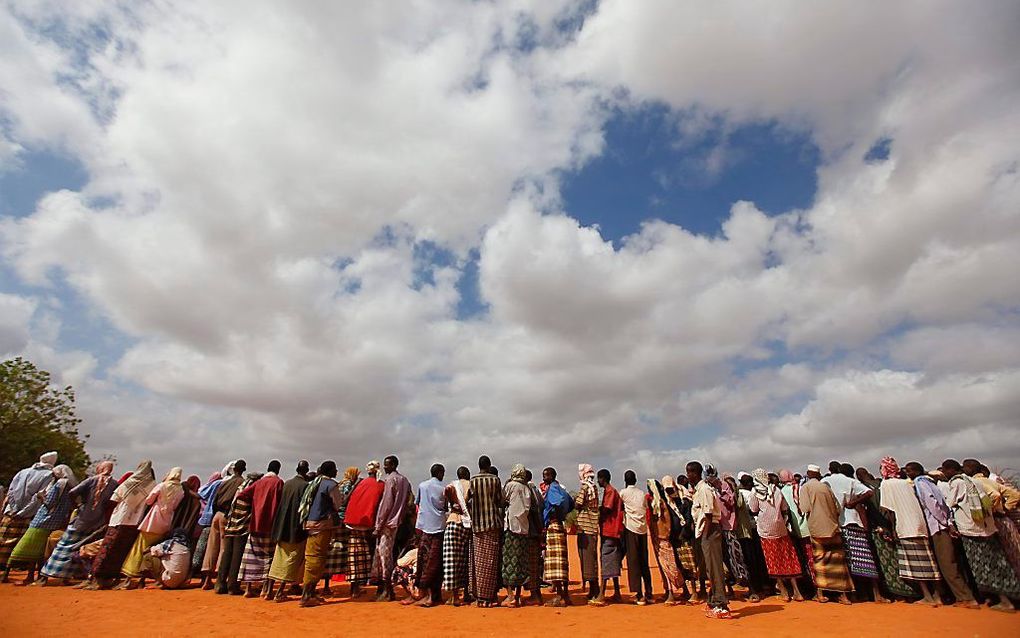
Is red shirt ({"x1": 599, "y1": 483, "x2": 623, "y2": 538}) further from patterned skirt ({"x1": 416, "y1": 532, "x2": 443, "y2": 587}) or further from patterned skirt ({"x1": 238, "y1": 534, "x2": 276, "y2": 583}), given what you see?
patterned skirt ({"x1": 238, "y1": 534, "x2": 276, "y2": 583})

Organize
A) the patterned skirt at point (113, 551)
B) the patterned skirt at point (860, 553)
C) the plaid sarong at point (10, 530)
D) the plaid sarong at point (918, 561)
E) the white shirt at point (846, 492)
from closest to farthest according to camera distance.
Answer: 1. the plaid sarong at point (918, 561)
2. the patterned skirt at point (860, 553)
3. the white shirt at point (846, 492)
4. the patterned skirt at point (113, 551)
5. the plaid sarong at point (10, 530)

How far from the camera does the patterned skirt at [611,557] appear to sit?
9.75 m

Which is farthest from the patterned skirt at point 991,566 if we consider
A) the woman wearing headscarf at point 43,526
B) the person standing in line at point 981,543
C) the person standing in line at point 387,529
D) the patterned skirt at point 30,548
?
the patterned skirt at point 30,548

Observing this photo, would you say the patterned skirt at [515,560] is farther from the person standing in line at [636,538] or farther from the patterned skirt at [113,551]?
the patterned skirt at [113,551]

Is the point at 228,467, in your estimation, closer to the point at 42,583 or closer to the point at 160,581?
the point at 160,581

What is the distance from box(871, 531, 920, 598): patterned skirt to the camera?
9.08m

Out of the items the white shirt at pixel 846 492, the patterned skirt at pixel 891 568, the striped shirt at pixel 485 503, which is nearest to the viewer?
the patterned skirt at pixel 891 568

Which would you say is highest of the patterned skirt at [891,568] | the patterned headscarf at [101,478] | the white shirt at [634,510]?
the patterned headscarf at [101,478]

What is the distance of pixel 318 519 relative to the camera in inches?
375

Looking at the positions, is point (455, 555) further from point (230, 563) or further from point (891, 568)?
point (891, 568)

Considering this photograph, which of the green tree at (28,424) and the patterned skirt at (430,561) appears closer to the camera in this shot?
the patterned skirt at (430,561)

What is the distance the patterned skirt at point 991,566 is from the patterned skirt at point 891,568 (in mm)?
944

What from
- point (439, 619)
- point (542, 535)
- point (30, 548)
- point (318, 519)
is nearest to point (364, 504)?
point (318, 519)

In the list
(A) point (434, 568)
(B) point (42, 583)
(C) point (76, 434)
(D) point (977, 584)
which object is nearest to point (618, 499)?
(A) point (434, 568)
